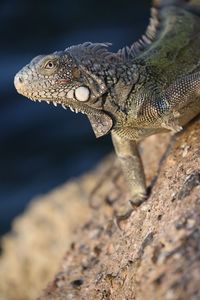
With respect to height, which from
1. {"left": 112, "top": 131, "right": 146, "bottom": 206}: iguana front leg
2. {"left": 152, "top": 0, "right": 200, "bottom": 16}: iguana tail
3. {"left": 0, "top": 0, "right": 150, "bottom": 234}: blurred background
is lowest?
{"left": 112, "top": 131, "right": 146, "bottom": 206}: iguana front leg

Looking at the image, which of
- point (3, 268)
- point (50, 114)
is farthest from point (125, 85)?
point (50, 114)

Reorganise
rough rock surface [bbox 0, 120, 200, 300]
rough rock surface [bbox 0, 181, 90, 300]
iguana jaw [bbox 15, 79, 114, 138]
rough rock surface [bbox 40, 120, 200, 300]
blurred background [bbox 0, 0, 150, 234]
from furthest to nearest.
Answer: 1. blurred background [bbox 0, 0, 150, 234]
2. rough rock surface [bbox 0, 181, 90, 300]
3. iguana jaw [bbox 15, 79, 114, 138]
4. rough rock surface [bbox 0, 120, 200, 300]
5. rough rock surface [bbox 40, 120, 200, 300]

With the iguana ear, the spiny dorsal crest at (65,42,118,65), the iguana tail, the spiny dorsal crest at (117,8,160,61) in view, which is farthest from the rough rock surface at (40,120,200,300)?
the iguana tail

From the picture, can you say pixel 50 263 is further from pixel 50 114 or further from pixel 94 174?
pixel 50 114

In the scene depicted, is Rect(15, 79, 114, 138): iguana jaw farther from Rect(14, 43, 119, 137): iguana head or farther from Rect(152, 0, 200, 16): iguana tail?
Rect(152, 0, 200, 16): iguana tail

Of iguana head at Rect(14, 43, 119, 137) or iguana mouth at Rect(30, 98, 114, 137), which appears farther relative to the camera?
iguana mouth at Rect(30, 98, 114, 137)

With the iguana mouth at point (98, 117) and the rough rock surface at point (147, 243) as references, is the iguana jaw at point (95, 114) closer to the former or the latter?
the iguana mouth at point (98, 117)

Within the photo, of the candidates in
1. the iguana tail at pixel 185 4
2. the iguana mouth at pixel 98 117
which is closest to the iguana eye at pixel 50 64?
the iguana mouth at pixel 98 117
